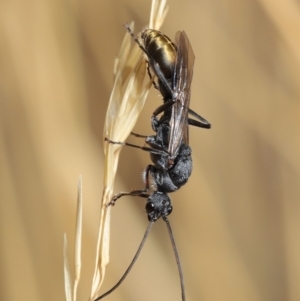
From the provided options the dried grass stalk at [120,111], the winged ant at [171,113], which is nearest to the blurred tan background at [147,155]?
the winged ant at [171,113]

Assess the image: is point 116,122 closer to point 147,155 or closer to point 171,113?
point 171,113

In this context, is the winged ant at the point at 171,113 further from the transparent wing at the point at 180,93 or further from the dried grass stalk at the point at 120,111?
the dried grass stalk at the point at 120,111

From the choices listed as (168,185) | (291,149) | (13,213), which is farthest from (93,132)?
(291,149)

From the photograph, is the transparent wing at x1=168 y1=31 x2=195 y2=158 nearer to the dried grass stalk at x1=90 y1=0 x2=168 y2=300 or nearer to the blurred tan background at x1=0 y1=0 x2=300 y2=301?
the dried grass stalk at x1=90 y1=0 x2=168 y2=300

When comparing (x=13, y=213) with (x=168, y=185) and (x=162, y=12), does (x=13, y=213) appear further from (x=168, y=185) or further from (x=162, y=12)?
(x=162, y=12)

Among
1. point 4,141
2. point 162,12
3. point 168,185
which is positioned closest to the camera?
point 162,12

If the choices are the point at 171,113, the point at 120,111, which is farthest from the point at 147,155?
the point at 120,111

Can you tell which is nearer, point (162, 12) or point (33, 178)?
point (162, 12)
